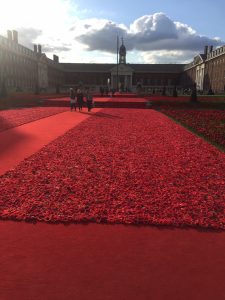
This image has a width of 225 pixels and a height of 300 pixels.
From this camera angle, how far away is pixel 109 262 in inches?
109

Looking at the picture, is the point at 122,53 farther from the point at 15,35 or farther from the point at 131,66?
the point at 15,35

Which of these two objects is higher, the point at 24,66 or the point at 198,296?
the point at 24,66

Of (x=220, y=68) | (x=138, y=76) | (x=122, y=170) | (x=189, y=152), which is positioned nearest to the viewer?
(x=122, y=170)

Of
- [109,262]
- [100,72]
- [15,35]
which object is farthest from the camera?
[100,72]

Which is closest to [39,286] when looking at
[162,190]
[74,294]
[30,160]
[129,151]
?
[74,294]

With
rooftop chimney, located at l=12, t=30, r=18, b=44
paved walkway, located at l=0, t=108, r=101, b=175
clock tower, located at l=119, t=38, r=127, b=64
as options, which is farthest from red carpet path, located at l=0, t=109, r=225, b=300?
clock tower, located at l=119, t=38, r=127, b=64

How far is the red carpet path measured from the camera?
2383 millimetres

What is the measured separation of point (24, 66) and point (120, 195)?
6750 centimetres

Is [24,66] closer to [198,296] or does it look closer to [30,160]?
[30,160]

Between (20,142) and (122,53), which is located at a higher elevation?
(122,53)

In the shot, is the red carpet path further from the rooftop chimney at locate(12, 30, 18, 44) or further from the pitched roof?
the pitched roof

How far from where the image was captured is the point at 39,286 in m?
2.43

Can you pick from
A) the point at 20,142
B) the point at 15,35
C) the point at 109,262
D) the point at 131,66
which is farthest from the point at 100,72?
the point at 109,262

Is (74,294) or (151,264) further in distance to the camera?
(151,264)
